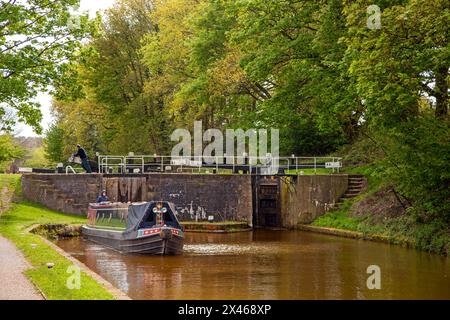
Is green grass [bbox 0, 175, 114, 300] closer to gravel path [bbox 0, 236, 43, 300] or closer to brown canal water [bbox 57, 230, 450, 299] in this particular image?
gravel path [bbox 0, 236, 43, 300]

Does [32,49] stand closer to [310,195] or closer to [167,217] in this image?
[167,217]

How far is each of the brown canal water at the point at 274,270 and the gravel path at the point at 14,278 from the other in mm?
2651

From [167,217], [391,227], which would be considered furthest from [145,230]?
[391,227]

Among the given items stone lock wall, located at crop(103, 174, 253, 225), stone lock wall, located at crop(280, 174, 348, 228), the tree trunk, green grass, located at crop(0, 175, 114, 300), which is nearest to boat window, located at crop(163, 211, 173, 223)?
green grass, located at crop(0, 175, 114, 300)

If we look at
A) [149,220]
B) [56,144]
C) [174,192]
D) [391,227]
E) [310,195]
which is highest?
[56,144]

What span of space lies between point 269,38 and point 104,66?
19.4 metres

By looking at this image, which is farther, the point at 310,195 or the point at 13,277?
the point at 310,195

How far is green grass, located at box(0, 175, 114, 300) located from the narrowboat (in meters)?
3.51

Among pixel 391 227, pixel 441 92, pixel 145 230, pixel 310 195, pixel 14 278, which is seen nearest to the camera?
pixel 14 278

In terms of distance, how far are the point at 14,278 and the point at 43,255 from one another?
3.88 metres

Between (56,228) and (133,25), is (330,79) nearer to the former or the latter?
(56,228)

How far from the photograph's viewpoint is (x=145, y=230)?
2272 cm

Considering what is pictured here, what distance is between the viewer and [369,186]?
31.5 metres

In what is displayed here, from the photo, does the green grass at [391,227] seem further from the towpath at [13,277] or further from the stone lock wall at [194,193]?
the towpath at [13,277]
